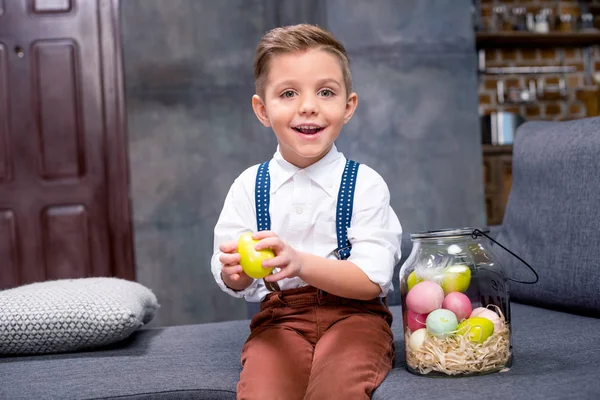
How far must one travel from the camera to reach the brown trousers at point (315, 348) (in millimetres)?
1236

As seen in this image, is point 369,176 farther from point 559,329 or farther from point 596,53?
point 596,53

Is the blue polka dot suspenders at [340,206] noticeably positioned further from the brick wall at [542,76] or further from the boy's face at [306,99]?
the brick wall at [542,76]

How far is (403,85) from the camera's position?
342 cm

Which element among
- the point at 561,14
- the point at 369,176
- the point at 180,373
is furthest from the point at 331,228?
the point at 561,14

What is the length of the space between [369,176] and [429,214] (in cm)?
202

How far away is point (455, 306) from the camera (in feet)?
3.96

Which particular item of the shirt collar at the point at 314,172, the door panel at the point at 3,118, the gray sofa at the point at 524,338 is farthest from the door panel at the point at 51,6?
the shirt collar at the point at 314,172

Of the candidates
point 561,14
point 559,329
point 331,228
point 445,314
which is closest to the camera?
point 445,314

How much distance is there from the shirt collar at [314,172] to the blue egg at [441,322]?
1.26 feet

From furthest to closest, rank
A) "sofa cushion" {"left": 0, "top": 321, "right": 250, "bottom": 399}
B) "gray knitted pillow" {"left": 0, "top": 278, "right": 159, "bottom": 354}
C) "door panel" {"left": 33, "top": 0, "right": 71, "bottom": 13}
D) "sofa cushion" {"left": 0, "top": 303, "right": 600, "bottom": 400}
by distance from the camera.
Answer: "door panel" {"left": 33, "top": 0, "right": 71, "bottom": 13}
"gray knitted pillow" {"left": 0, "top": 278, "right": 159, "bottom": 354}
"sofa cushion" {"left": 0, "top": 321, "right": 250, "bottom": 399}
"sofa cushion" {"left": 0, "top": 303, "right": 600, "bottom": 400}

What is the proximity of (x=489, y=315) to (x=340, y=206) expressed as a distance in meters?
0.38

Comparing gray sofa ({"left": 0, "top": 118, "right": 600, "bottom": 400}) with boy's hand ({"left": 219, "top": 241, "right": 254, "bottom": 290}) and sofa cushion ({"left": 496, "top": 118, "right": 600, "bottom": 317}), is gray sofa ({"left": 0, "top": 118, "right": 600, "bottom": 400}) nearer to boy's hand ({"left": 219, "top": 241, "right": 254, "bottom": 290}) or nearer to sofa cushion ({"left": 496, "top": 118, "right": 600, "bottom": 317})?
sofa cushion ({"left": 496, "top": 118, "right": 600, "bottom": 317})

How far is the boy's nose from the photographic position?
1386mm

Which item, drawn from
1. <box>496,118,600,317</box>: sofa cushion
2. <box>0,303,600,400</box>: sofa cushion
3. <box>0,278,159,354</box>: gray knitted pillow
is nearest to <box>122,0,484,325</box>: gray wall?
<box>496,118,600,317</box>: sofa cushion
